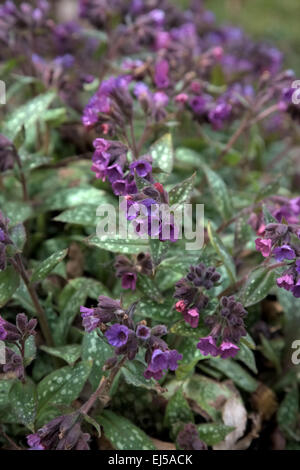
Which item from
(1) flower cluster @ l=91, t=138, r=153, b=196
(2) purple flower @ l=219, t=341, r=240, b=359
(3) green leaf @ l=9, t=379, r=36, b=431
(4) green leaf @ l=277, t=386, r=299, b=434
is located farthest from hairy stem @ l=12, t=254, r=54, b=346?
(4) green leaf @ l=277, t=386, r=299, b=434

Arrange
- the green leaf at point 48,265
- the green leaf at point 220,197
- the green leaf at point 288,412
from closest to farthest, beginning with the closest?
1. the green leaf at point 48,265
2. the green leaf at point 288,412
3. the green leaf at point 220,197

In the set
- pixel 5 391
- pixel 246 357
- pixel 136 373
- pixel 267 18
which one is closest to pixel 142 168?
pixel 136 373

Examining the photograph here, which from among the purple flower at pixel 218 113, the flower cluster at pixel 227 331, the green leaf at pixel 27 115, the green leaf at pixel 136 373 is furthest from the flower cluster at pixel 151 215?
the green leaf at pixel 27 115

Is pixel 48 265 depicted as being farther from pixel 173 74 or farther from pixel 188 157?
pixel 173 74

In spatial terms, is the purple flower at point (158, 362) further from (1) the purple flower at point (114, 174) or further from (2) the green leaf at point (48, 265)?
(1) the purple flower at point (114, 174)

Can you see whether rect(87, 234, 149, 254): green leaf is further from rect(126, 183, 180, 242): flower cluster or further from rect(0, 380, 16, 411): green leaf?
rect(0, 380, 16, 411): green leaf
